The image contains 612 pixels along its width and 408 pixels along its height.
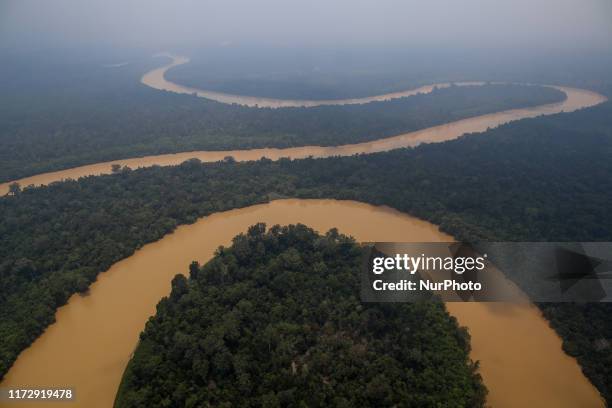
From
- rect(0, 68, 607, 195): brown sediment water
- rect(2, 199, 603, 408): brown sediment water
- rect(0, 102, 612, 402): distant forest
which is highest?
rect(0, 68, 607, 195): brown sediment water

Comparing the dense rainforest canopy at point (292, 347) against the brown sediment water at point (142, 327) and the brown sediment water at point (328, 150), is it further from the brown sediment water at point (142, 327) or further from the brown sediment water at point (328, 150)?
the brown sediment water at point (328, 150)

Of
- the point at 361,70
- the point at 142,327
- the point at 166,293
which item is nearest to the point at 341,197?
the point at 166,293

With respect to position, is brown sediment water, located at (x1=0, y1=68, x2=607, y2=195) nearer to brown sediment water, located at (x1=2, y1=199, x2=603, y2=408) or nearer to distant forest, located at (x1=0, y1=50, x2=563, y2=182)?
distant forest, located at (x1=0, y1=50, x2=563, y2=182)

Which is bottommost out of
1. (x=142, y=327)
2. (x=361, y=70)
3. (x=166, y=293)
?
(x=142, y=327)

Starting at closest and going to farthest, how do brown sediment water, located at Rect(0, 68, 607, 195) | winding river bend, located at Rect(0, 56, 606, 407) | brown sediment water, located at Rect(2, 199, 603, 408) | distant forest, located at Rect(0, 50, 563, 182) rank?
1. brown sediment water, located at Rect(2, 199, 603, 408)
2. winding river bend, located at Rect(0, 56, 606, 407)
3. brown sediment water, located at Rect(0, 68, 607, 195)
4. distant forest, located at Rect(0, 50, 563, 182)

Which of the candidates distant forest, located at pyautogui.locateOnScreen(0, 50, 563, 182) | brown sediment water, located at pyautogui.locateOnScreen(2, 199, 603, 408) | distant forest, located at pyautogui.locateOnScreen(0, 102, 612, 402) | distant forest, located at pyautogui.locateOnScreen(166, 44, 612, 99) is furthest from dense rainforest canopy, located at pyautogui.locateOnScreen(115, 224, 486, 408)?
distant forest, located at pyautogui.locateOnScreen(166, 44, 612, 99)

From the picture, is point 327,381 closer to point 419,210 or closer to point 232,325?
point 232,325

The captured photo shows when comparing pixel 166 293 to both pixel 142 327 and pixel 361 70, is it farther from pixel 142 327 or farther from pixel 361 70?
pixel 361 70
